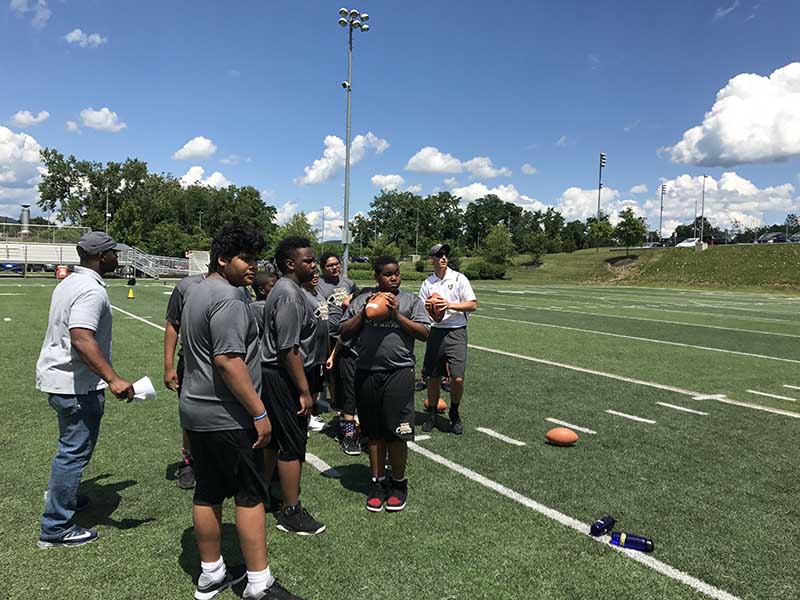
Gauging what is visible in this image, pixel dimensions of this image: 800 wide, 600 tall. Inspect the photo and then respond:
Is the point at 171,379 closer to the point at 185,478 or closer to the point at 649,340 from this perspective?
the point at 185,478

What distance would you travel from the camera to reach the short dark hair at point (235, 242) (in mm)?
2932

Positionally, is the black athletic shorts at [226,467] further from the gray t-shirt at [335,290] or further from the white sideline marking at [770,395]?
the white sideline marking at [770,395]

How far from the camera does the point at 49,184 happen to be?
79.2 meters

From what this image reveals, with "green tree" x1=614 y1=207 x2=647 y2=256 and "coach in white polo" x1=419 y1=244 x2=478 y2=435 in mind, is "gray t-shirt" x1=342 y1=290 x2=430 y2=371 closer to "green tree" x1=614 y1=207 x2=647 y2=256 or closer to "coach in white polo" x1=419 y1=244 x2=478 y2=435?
"coach in white polo" x1=419 y1=244 x2=478 y2=435

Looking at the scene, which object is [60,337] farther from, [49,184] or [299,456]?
[49,184]

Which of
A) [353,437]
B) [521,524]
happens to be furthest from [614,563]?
[353,437]

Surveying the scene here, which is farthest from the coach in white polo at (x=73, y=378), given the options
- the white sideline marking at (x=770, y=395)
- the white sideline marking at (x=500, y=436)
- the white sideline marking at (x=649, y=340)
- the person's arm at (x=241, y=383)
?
the white sideline marking at (x=649, y=340)

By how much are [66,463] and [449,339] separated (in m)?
3.90

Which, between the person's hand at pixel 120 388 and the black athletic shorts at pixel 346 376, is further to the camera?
the black athletic shorts at pixel 346 376

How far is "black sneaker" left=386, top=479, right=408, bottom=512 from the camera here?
13.3 feet

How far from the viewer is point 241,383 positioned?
270 centimetres

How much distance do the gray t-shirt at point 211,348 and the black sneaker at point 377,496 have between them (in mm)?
1610

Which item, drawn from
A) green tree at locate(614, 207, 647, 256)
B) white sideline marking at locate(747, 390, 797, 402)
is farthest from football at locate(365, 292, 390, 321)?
green tree at locate(614, 207, 647, 256)

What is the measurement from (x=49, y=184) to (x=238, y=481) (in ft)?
306
